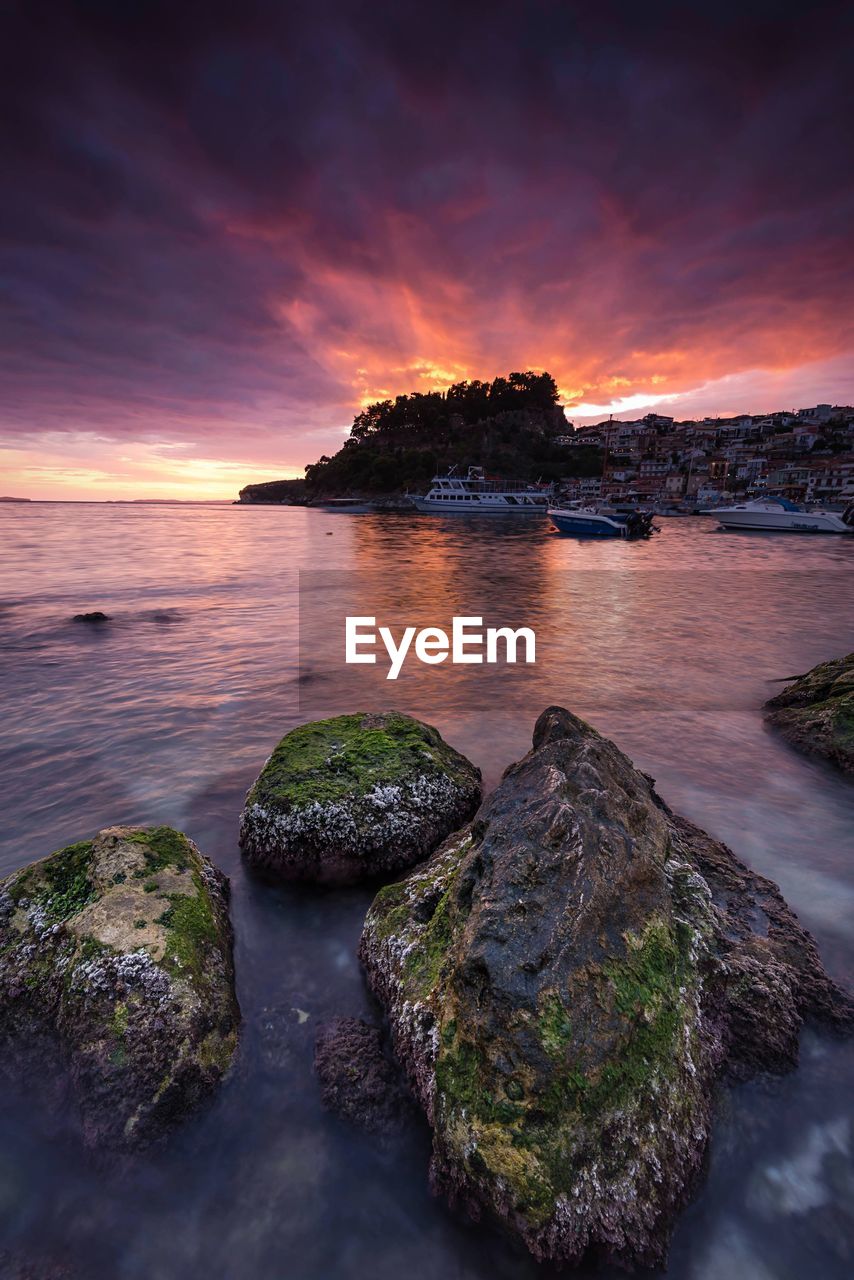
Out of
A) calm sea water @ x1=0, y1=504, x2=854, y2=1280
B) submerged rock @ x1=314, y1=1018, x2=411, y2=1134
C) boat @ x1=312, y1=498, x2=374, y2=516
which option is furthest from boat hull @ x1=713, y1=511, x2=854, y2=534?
submerged rock @ x1=314, y1=1018, x2=411, y2=1134

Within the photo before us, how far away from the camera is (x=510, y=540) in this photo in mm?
54844

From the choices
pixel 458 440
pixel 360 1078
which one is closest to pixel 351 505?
pixel 458 440

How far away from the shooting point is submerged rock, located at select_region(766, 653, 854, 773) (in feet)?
28.4

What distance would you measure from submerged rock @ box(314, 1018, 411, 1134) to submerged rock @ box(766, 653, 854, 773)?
316 inches

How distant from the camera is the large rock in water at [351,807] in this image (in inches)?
230

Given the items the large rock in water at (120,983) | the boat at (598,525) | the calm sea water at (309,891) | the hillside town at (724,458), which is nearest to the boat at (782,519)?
the boat at (598,525)

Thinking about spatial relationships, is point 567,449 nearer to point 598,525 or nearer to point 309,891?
point 598,525

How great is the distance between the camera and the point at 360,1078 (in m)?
3.91

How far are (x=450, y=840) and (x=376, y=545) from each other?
48.5 m

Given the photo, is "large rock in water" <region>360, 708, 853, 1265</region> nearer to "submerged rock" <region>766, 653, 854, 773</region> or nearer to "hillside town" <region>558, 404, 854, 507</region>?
"submerged rock" <region>766, 653, 854, 773</region>

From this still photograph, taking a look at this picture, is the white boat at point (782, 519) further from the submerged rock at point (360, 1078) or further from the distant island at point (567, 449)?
the submerged rock at point (360, 1078)

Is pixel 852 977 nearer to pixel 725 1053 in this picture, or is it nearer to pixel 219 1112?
pixel 725 1053

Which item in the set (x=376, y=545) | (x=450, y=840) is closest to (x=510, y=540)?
(x=376, y=545)

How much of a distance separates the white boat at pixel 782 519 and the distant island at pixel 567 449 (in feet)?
125
